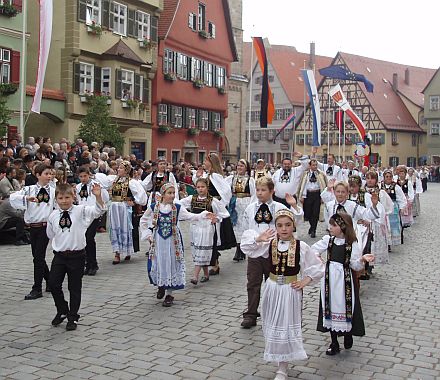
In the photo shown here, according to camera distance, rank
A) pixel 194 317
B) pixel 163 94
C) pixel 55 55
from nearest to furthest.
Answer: pixel 194 317 < pixel 55 55 < pixel 163 94

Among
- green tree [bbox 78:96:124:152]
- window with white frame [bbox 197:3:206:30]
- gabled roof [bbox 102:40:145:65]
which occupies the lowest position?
green tree [bbox 78:96:124:152]

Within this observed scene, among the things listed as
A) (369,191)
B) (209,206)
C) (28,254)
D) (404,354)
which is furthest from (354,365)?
(28,254)

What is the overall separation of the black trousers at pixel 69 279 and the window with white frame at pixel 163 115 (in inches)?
1108

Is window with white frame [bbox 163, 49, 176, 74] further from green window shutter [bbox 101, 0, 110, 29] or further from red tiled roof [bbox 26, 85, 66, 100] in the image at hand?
red tiled roof [bbox 26, 85, 66, 100]

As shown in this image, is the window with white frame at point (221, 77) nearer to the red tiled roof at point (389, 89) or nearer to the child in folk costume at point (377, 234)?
the red tiled roof at point (389, 89)

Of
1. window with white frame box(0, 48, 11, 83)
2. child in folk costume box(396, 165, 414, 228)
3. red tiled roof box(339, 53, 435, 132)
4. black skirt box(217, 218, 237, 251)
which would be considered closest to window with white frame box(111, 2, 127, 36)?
window with white frame box(0, 48, 11, 83)

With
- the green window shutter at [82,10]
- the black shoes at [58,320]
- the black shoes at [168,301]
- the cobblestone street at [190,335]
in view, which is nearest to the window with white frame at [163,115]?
the green window shutter at [82,10]

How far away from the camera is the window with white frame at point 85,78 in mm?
28859

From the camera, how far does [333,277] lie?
6.65 meters

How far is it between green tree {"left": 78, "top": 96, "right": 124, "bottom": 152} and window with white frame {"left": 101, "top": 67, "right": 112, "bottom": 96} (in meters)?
3.65

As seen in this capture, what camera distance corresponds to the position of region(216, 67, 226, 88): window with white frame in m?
41.0

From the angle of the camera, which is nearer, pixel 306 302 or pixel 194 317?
pixel 194 317

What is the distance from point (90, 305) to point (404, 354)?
402cm

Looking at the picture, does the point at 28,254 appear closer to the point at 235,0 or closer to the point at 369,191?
the point at 369,191
